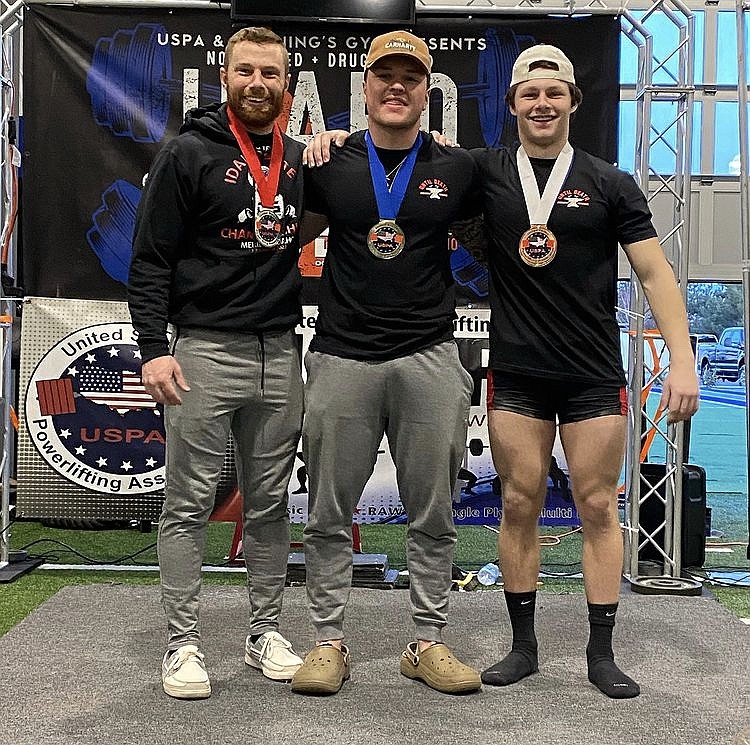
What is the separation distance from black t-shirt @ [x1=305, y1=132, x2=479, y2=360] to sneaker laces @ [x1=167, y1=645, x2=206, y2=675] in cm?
90

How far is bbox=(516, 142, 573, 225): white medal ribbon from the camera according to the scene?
2.70 m

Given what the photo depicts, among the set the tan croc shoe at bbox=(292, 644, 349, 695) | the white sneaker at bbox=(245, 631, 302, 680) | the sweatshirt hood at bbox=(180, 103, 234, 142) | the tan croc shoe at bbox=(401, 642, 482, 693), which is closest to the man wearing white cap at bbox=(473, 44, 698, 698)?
the tan croc shoe at bbox=(401, 642, 482, 693)

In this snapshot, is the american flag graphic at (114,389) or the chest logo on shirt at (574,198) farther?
the american flag graphic at (114,389)

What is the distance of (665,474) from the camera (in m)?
4.19

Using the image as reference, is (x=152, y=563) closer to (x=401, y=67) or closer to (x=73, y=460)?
(x=73, y=460)

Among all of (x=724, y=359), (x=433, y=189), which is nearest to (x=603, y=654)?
(x=433, y=189)

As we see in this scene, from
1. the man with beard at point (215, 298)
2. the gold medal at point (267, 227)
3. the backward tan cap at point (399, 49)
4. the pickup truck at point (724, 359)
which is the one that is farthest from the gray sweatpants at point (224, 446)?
the pickup truck at point (724, 359)

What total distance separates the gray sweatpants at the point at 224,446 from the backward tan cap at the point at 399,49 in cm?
80

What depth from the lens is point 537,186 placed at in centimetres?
272

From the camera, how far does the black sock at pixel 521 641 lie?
2822mm

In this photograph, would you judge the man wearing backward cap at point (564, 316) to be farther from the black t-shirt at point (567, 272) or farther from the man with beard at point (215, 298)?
the man with beard at point (215, 298)

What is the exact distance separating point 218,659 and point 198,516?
537 millimetres

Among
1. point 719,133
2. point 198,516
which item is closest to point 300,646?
point 198,516

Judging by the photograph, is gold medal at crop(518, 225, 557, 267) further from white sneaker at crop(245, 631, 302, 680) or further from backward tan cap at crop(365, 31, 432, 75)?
white sneaker at crop(245, 631, 302, 680)
